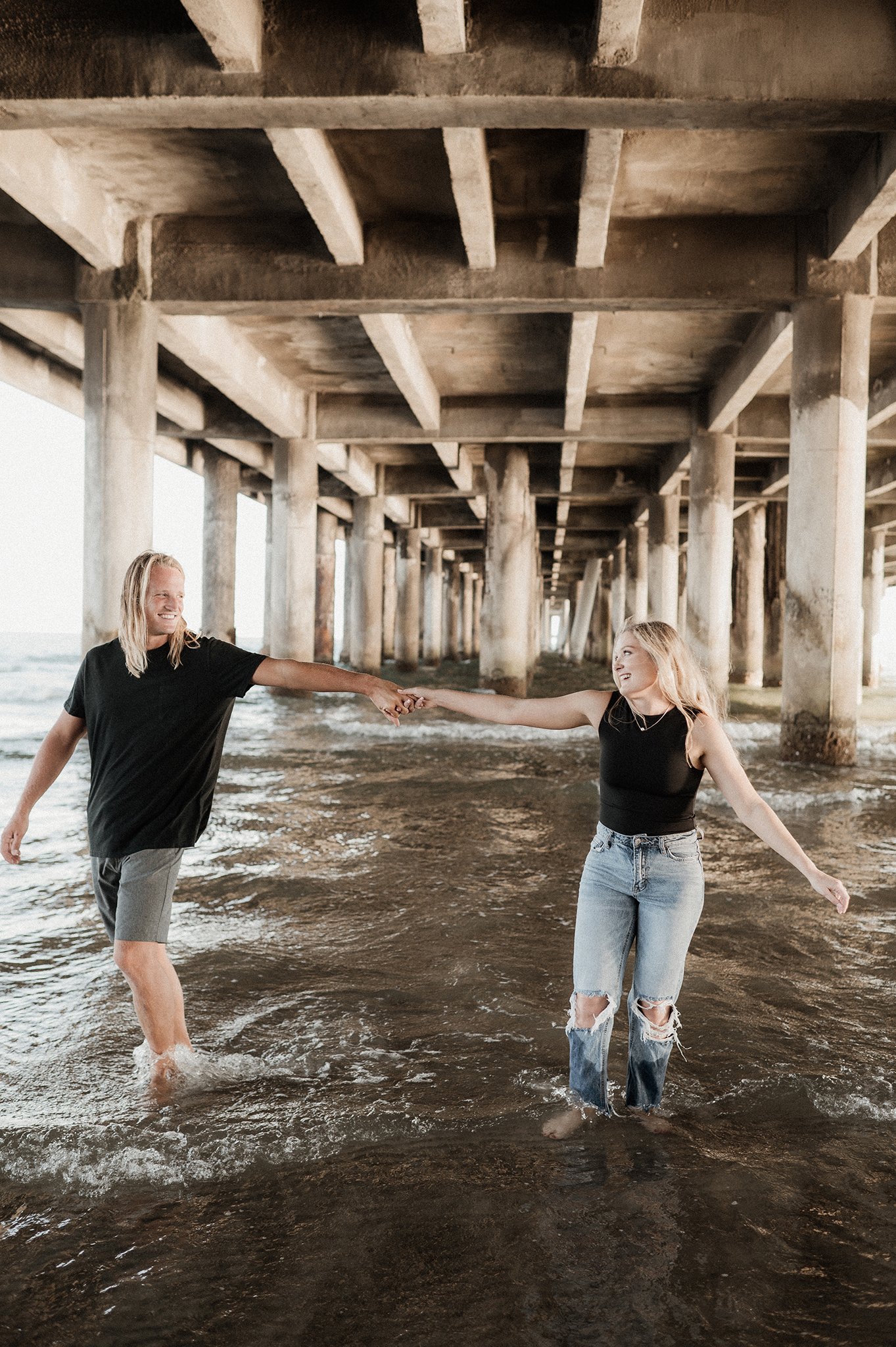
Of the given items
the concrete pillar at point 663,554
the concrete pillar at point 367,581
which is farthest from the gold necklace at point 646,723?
the concrete pillar at point 367,581

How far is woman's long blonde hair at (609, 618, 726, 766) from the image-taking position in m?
3.31

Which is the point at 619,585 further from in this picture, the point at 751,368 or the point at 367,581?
the point at 751,368

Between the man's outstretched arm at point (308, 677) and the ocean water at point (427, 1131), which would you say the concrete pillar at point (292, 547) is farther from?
the man's outstretched arm at point (308, 677)

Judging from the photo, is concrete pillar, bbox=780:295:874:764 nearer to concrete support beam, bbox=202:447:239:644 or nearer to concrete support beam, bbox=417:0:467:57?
concrete support beam, bbox=417:0:467:57

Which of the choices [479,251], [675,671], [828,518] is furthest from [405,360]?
[675,671]

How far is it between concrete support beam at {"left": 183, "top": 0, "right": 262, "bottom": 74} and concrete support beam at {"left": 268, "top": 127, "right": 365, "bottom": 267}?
2.24 feet

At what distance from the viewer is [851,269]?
1175cm

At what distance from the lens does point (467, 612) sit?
218ft

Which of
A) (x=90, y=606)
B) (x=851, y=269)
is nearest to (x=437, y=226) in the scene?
(x=851, y=269)

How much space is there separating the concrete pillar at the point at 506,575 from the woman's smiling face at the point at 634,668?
19.7 meters

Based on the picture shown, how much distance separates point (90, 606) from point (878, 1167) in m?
11.6

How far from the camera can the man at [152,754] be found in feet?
11.3

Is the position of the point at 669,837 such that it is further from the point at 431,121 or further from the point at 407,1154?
the point at 431,121

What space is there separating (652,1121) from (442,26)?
25.1 ft
